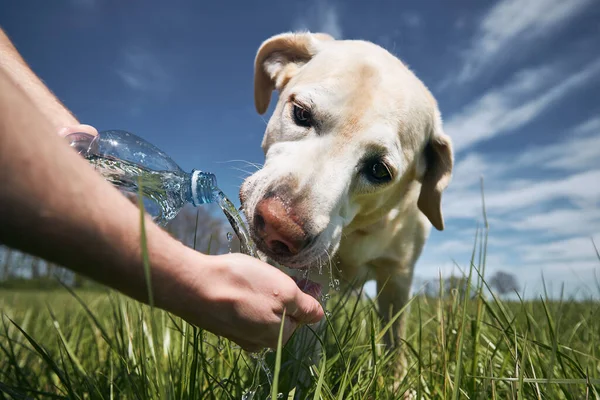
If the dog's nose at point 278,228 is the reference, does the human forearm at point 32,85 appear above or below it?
above

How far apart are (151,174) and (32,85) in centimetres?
70

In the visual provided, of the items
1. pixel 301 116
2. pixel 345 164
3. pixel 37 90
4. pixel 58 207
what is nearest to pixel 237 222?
pixel 345 164

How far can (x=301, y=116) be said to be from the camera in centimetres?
249

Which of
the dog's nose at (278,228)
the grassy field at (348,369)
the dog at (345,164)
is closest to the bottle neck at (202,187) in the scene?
the dog at (345,164)

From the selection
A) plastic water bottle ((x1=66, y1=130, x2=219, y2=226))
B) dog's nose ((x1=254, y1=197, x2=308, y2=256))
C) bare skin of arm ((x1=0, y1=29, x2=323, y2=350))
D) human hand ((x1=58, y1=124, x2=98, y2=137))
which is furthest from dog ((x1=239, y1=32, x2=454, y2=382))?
human hand ((x1=58, y1=124, x2=98, y2=137))

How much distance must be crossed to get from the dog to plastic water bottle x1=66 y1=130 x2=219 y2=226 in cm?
24

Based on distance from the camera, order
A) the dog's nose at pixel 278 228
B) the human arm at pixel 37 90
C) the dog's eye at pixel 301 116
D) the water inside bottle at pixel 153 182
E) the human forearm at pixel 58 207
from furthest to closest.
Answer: the dog's eye at pixel 301 116 < the water inside bottle at pixel 153 182 < the human arm at pixel 37 90 < the dog's nose at pixel 278 228 < the human forearm at pixel 58 207

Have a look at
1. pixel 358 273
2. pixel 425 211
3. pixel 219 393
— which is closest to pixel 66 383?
pixel 219 393

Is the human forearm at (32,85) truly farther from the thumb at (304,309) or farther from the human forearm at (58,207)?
the thumb at (304,309)

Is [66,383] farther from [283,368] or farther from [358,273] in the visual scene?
[358,273]

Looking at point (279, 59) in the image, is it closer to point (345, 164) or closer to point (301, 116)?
point (301, 116)

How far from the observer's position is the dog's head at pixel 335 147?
6.37 feet

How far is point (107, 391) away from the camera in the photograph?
6.49ft

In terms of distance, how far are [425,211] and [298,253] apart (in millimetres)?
1584
